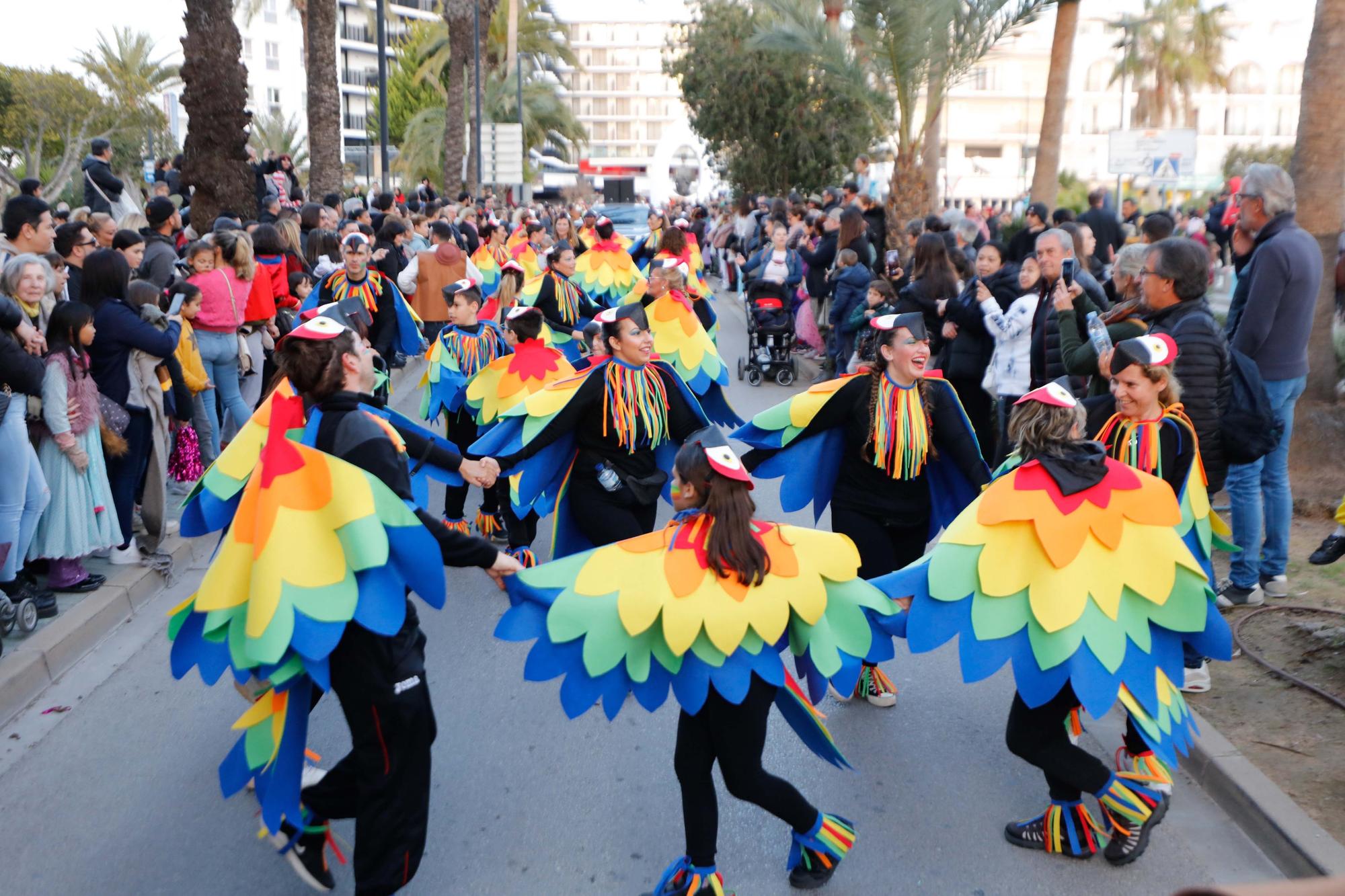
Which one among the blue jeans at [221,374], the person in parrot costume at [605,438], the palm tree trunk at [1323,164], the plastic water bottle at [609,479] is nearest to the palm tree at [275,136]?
the blue jeans at [221,374]

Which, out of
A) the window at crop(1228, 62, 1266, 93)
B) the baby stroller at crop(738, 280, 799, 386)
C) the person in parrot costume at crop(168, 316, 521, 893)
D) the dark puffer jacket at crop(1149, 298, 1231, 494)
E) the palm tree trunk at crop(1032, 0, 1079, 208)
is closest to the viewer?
the person in parrot costume at crop(168, 316, 521, 893)

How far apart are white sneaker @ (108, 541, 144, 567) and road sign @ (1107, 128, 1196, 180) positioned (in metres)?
16.5

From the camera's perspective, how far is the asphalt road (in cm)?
427

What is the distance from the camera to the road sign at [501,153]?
33000 mm

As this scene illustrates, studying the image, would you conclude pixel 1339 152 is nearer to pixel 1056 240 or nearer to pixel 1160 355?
pixel 1056 240

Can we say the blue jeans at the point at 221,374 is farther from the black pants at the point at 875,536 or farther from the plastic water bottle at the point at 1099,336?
the plastic water bottle at the point at 1099,336

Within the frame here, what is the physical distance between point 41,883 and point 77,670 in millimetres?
2205

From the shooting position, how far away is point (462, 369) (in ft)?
27.3

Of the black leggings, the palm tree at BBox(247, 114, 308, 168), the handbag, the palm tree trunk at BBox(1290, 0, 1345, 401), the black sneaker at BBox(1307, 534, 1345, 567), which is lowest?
the black leggings

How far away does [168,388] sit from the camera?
764 centimetres

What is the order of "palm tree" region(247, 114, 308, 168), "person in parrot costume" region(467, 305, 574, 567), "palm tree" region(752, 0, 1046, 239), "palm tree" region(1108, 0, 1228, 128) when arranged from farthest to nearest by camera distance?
"palm tree" region(1108, 0, 1228, 128) → "palm tree" region(247, 114, 308, 168) → "palm tree" region(752, 0, 1046, 239) → "person in parrot costume" region(467, 305, 574, 567)

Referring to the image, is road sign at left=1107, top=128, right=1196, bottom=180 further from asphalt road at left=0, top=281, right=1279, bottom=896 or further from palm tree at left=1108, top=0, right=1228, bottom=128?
palm tree at left=1108, top=0, right=1228, bottom=128

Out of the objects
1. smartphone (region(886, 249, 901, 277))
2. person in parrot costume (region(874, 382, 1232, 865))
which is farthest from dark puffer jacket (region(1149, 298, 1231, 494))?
smartphone (region(886, 249, 901, 277))

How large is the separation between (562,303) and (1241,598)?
17.9 ft
